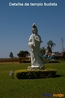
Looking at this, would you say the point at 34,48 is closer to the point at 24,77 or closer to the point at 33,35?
the point at 33,35

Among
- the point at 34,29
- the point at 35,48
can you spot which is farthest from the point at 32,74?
the point at 34,29

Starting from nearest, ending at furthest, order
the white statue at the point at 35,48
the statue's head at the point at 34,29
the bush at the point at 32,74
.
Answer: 1. the bush at the point at 32,74
2. the white statue at the point at 35,48
3. the statue's head at the point at 34,29

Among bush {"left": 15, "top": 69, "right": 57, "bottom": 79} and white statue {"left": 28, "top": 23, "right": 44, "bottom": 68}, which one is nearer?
bush {"left": 15, "top": 69, "right": 57, "bottom": 79}

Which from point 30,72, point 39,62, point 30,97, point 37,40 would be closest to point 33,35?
point 37,40

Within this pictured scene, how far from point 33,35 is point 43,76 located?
10.3 ft

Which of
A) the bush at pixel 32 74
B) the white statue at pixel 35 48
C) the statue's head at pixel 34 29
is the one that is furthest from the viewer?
the statue's head at pixel 34 29

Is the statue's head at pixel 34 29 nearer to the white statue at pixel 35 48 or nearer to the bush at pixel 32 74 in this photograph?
the white statue at pixel 35 48

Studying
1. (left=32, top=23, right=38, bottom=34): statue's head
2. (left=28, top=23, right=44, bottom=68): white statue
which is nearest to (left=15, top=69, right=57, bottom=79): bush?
(left=28, top=23, right=44, bottom=68): white statue

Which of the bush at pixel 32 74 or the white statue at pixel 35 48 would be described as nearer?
the bush at pixel 32 74

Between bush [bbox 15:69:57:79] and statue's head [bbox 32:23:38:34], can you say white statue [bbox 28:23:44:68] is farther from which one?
bush [bbox 15:69:57:79]

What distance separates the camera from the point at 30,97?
9.06 metres

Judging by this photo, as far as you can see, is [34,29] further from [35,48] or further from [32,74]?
[32,74]

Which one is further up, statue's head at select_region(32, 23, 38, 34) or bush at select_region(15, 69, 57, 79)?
statue's head at select_region(32, 23, 38, 34)

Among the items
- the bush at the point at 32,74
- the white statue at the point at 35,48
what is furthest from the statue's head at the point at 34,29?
the bush at the point at 32,74
